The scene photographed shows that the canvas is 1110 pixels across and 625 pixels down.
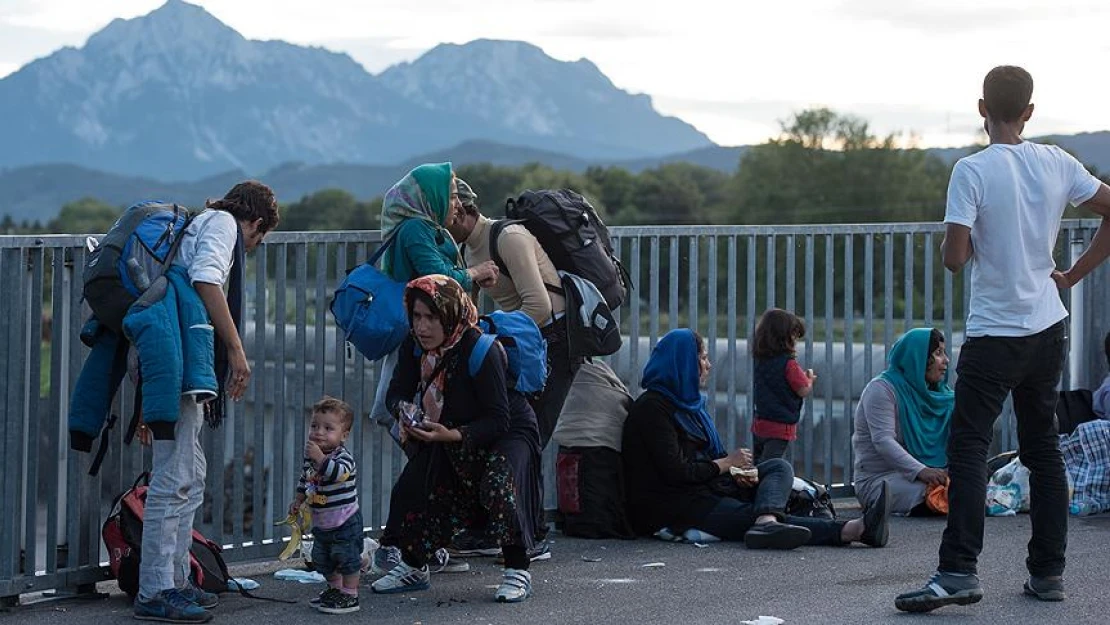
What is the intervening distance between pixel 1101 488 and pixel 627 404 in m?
2.73

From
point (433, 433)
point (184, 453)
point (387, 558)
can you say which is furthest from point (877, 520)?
point (184, 453)

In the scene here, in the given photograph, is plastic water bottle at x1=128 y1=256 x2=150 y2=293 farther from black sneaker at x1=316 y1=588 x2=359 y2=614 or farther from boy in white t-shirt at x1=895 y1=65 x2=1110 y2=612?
boy in white t-shirt at x1=895 y1=65 x2=1110 y2=612

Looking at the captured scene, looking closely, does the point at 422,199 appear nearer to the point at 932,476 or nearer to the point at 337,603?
the point at 337,603

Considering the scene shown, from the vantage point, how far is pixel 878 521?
796cm

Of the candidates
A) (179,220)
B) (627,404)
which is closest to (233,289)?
(179,220)

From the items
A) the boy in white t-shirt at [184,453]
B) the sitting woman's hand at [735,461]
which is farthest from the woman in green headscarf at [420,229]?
the sitting woman's hand at [735,461]

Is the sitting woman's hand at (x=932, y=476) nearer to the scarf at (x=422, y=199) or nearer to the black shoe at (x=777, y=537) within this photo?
the black shoe at (x=777, y=537)

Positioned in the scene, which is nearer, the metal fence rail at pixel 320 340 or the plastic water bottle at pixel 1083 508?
the metal fence rail at pixel 320 340

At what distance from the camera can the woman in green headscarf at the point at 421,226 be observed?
698 centimetres

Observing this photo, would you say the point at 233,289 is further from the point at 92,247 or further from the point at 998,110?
the point at 998,110

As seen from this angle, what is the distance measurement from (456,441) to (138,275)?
1.40m

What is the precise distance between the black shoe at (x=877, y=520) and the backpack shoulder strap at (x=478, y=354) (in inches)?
96.7

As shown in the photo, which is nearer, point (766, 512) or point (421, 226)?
point (421, 226)

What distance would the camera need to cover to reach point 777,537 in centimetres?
793
